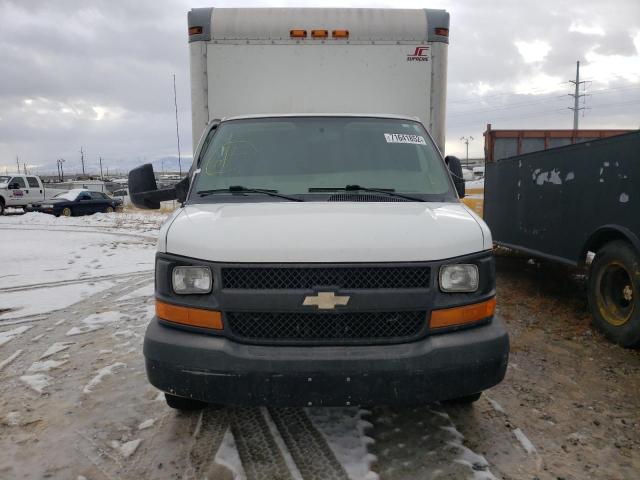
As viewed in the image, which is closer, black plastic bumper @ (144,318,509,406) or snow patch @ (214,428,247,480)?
black plastic bumper @ (144,318,509,406)

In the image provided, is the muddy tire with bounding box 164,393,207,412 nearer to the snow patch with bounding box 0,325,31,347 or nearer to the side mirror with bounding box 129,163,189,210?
the side mirror with bounding box 129,163,189,210

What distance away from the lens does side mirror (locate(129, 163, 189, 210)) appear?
3.90 metres

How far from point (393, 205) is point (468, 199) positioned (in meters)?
6.81

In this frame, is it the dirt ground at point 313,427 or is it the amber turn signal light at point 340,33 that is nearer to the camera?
the dirt ground at point 313,427

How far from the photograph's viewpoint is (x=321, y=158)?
373 centimetres

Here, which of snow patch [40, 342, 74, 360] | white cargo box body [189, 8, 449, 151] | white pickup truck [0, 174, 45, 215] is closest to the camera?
snow patch [40, 342, 74, 360]

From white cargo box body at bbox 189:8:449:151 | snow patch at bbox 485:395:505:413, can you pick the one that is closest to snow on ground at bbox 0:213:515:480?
snow patch at bbox 485:395:505:413

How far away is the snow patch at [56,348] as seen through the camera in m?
4.58

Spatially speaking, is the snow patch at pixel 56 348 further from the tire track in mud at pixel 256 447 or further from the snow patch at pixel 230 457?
the snow patch at pixel 230 457

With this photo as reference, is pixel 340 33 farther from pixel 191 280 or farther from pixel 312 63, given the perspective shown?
pixel 191 280

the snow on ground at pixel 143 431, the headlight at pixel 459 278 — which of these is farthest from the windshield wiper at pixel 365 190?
the snow on ground at pixel 143 431

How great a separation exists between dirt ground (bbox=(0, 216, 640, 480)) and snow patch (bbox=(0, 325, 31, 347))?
61mm

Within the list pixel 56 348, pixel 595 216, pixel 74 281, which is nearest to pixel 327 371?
pixel 56 348

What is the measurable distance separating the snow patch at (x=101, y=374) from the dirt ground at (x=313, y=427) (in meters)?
0.01
